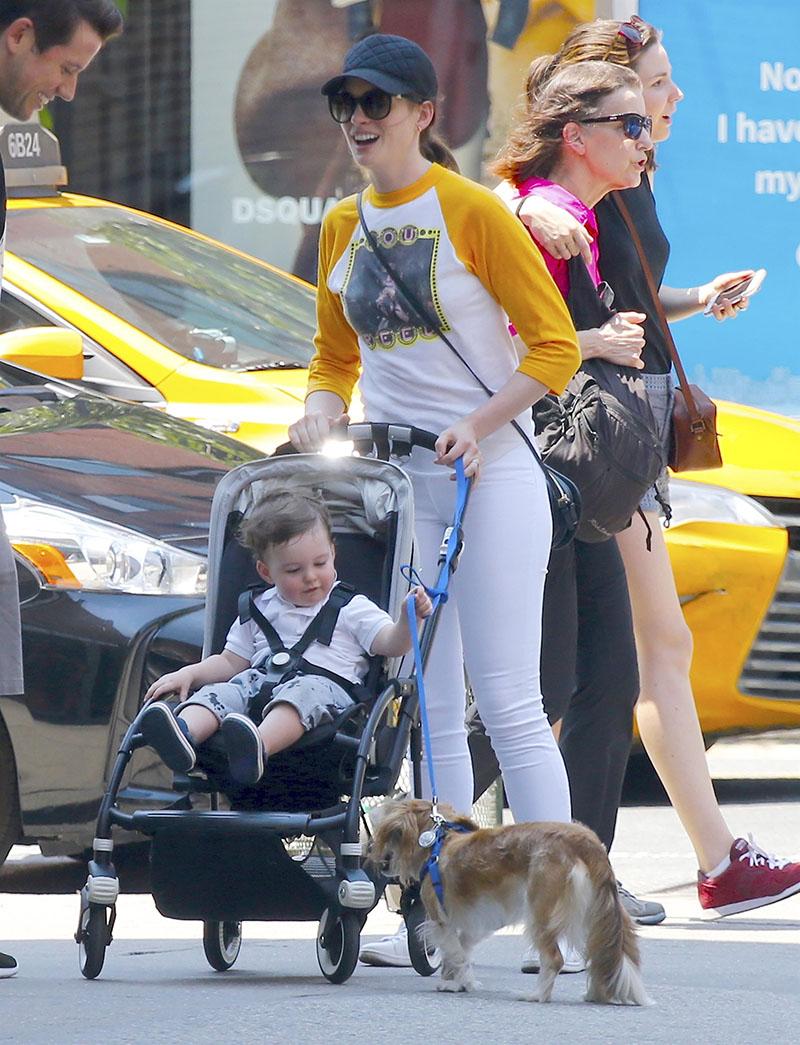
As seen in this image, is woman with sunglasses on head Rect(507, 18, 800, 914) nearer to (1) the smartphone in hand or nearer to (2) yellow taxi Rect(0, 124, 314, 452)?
(1) the smartphone in hand

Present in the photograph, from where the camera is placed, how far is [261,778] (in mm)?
4363

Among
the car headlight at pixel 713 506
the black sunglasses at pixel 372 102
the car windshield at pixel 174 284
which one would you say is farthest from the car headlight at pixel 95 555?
Answer: the car headlight at pixel 713 506

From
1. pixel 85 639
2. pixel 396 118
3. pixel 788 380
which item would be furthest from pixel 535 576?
pixel 788 380

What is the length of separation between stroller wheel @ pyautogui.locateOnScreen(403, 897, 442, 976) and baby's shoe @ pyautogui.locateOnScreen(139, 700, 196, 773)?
0.52 m

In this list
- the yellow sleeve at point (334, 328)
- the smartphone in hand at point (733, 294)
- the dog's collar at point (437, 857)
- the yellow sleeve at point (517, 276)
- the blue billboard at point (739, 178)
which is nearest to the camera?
the dog's collar at point (437, 857)

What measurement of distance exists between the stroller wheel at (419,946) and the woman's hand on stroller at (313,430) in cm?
99

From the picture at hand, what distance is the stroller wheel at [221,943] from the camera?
459 cm

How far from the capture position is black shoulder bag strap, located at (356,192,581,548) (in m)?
4.51

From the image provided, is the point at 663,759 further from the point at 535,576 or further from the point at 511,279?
the point at 511,279

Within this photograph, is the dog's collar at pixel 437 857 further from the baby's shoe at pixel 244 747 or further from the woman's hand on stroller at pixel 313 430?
the woman's hand on stroller at pixel 313 430

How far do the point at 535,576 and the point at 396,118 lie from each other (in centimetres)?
97

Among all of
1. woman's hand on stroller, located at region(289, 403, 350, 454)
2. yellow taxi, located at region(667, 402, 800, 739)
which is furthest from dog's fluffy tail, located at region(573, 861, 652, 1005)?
yellow taxi, located at region(667, 402, 800, 739)

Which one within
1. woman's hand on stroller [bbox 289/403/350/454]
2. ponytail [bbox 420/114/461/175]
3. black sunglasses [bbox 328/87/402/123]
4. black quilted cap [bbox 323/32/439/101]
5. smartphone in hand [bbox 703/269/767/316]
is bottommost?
woman's hand on stroller [bbox 289/403/350/454]

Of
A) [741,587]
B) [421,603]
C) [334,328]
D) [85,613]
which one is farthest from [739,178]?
[421,603]
